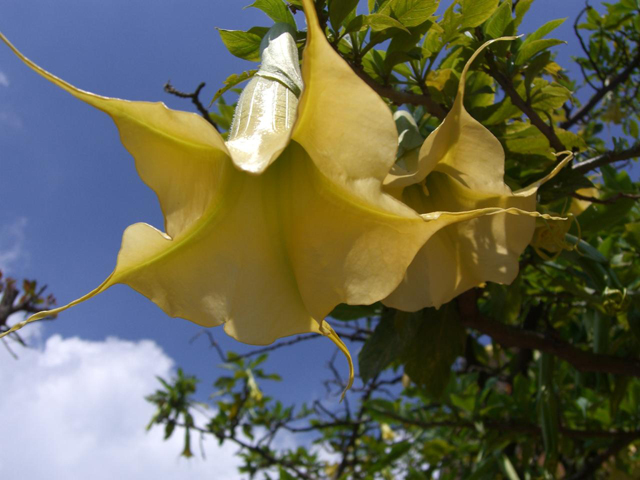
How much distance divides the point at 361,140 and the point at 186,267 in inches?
10.2

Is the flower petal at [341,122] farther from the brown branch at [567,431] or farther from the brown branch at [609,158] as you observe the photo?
the brown branch at [567,431]

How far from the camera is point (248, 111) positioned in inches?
24.7

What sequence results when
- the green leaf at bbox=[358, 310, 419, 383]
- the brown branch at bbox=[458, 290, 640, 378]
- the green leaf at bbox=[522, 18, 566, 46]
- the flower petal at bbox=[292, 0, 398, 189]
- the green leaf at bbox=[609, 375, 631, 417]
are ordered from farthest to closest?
the green leaf at bbox=[609, 375, 631, 417]
the brown branch at bbox=[458, 290, 640, 378]
the green leaf at bbox=[358, 310, 419, 383]
the green leaf at bbox=[522, 18, 566, 46]
the flower petal at bbox=[292, 0, 398, 189]

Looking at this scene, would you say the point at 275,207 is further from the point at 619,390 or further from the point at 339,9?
the point at 619,390

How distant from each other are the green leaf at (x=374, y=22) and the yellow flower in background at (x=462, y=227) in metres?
0.20

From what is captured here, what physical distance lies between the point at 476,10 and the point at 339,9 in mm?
252

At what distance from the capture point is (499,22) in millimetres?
1027

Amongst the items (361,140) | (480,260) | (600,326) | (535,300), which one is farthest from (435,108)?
(535,300)

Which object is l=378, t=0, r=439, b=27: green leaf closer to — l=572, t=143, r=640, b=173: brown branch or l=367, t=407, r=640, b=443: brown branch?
l=572, t=143, r=640, b=173: brown branch

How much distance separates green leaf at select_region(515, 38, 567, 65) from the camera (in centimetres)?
102

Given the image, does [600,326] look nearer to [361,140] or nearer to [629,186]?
[629,186]

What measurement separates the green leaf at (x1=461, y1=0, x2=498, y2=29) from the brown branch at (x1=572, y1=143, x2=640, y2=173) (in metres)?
0.39

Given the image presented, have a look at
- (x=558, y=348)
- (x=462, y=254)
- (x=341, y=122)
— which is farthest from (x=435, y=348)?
(x=341, y=122)

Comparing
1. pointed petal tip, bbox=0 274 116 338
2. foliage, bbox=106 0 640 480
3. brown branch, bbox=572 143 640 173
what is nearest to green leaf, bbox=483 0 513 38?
foliage, bbox=106 0 640 480
